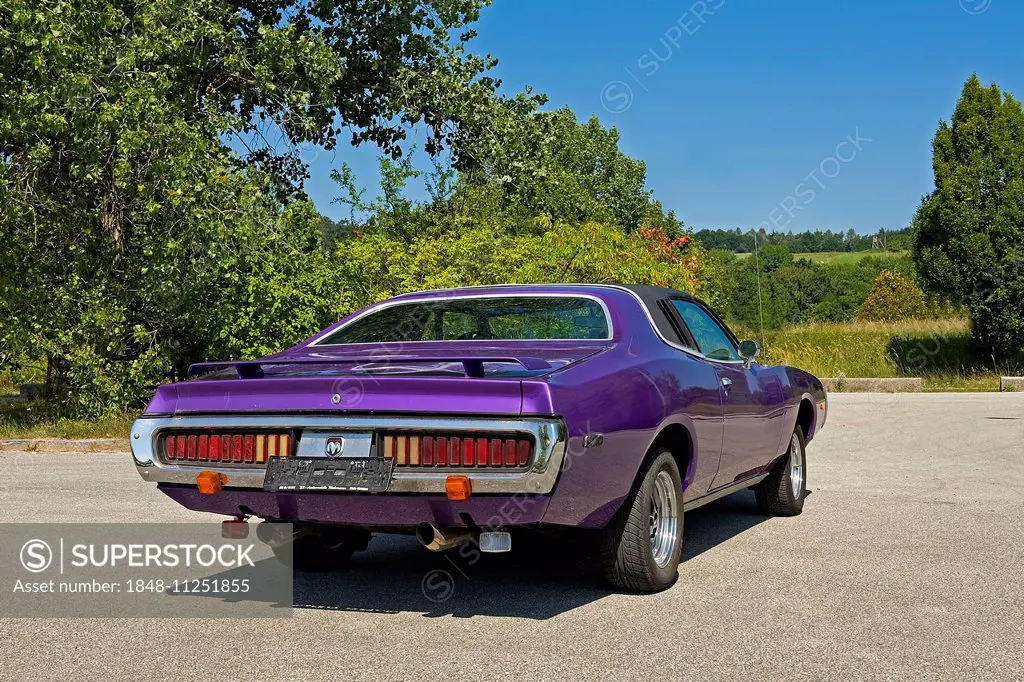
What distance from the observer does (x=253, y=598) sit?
17.8ft

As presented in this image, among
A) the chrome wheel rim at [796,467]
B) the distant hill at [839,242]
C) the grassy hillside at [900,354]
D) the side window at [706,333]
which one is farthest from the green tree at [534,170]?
the distant hill at [839,242]

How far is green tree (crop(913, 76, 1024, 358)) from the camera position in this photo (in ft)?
83.1

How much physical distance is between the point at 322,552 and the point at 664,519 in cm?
193

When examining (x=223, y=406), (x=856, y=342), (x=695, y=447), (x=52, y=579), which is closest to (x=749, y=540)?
(x=695, y=447)

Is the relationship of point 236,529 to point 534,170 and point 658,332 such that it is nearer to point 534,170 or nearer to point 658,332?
point 658,332

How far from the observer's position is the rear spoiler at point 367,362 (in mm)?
4613

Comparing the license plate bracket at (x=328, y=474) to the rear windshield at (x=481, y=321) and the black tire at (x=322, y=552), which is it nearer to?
the black tire at (x=322, y=552)

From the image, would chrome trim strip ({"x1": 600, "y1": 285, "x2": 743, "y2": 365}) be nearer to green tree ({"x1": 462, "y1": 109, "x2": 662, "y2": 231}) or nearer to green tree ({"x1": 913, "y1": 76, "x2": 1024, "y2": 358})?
green tree ({"x1": 462, "y1": 109, "x2": 662, "y2": 231})

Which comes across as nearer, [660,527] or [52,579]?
[660,527]

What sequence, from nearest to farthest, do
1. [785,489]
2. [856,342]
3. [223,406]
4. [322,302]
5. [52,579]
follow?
[223,406] < [52,579] < [785,489] < [322,302] < [856,342]

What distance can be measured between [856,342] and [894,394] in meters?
7.36

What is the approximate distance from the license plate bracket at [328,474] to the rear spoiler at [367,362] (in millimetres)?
510

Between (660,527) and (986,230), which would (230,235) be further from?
(986,230)

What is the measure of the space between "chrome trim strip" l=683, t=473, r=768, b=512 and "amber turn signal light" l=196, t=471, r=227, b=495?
2.34 meters
